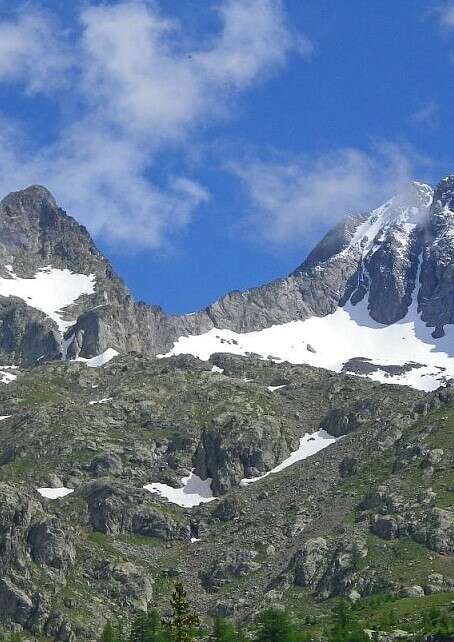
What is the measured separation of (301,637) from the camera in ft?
606

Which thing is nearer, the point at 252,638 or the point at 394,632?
the point at 394,632

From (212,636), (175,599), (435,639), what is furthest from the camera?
(212,636)

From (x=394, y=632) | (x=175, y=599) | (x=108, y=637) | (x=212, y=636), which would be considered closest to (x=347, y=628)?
(x=394, y=632)

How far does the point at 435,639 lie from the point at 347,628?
654 inches

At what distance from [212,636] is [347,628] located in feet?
77.2

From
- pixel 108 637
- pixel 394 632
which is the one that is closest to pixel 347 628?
pixel 394 632

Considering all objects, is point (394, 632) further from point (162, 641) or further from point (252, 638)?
point (162, 641)

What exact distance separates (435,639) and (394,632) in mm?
8426

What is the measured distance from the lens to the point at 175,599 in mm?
90312

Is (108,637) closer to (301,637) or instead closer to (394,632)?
(301,637)

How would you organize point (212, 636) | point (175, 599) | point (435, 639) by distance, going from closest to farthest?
point (175, 599) < point (435, 639) < point (212, 636)

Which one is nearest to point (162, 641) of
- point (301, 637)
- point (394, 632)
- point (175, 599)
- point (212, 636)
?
point (212, 636)

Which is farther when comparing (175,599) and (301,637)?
(301,637)

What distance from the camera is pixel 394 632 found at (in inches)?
7303
